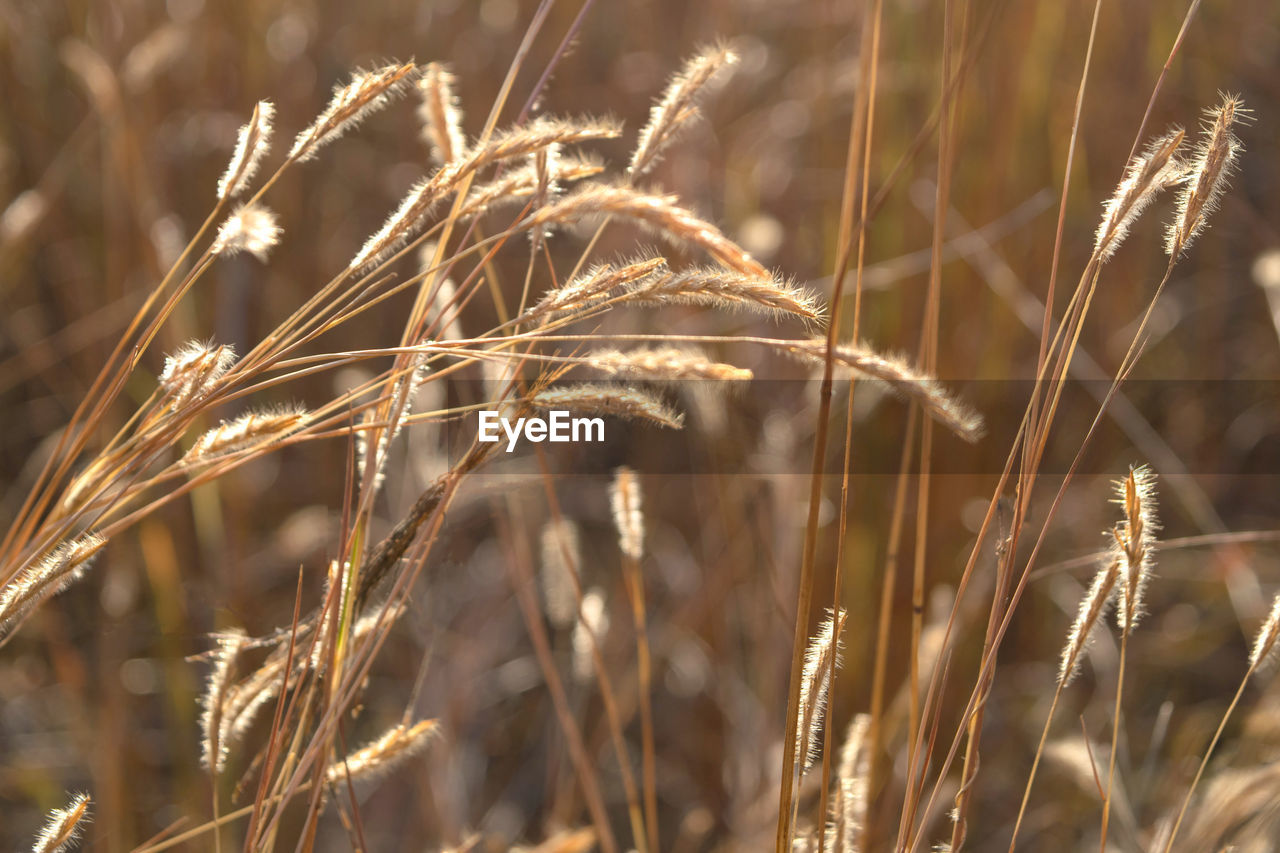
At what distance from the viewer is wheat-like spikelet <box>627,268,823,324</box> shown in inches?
17.1

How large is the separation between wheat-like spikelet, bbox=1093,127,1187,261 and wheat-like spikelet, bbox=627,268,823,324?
0.52 feet

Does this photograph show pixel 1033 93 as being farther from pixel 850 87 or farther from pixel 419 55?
pixel 419 55

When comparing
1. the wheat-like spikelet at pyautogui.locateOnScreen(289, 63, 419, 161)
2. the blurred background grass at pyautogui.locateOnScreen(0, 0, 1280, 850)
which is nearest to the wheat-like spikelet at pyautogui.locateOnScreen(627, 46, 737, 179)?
the wheat-like spikelet at pyautogui.locateOnScreen(289, 63, 419, 161)

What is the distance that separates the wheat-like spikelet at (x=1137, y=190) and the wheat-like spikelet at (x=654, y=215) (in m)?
0.20

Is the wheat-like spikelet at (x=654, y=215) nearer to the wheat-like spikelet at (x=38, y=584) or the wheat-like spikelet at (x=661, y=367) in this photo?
the wheat-like spikelet at (x=661, y=367)

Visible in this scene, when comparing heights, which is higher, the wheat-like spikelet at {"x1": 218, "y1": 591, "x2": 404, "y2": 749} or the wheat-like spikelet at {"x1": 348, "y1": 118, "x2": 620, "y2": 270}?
the wheat-like spikelet at {"x1": 348, "y1": 118, "x2": 620, "y2": 270}

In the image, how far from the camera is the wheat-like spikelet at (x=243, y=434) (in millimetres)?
482

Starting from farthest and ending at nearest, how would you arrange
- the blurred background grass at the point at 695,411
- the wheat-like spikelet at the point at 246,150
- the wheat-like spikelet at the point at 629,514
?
the blurred background grass at the point at 695,411 < the wheat-like spikelet at the point at 629,514 < the wheat-like spikelet at the point at 246,150

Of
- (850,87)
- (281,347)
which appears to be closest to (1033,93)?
(850,87)

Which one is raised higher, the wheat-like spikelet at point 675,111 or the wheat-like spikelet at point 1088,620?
the wheat-like spikelet at point 675,111

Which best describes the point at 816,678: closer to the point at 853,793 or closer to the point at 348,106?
the point at 853,793

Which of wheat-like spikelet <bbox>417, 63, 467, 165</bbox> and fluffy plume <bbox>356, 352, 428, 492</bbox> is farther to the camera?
wheat-like spikelet <bbox>417, 63, 467, 165</bbox>

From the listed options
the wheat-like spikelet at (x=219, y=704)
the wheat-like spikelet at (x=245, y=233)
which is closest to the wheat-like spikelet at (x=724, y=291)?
the wheat-like spikelet at (x=245, y=233)

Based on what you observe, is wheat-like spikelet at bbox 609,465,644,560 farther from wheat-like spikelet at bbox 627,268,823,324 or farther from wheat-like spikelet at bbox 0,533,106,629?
wheat-like spikelet at bbox 0,533,106,629
